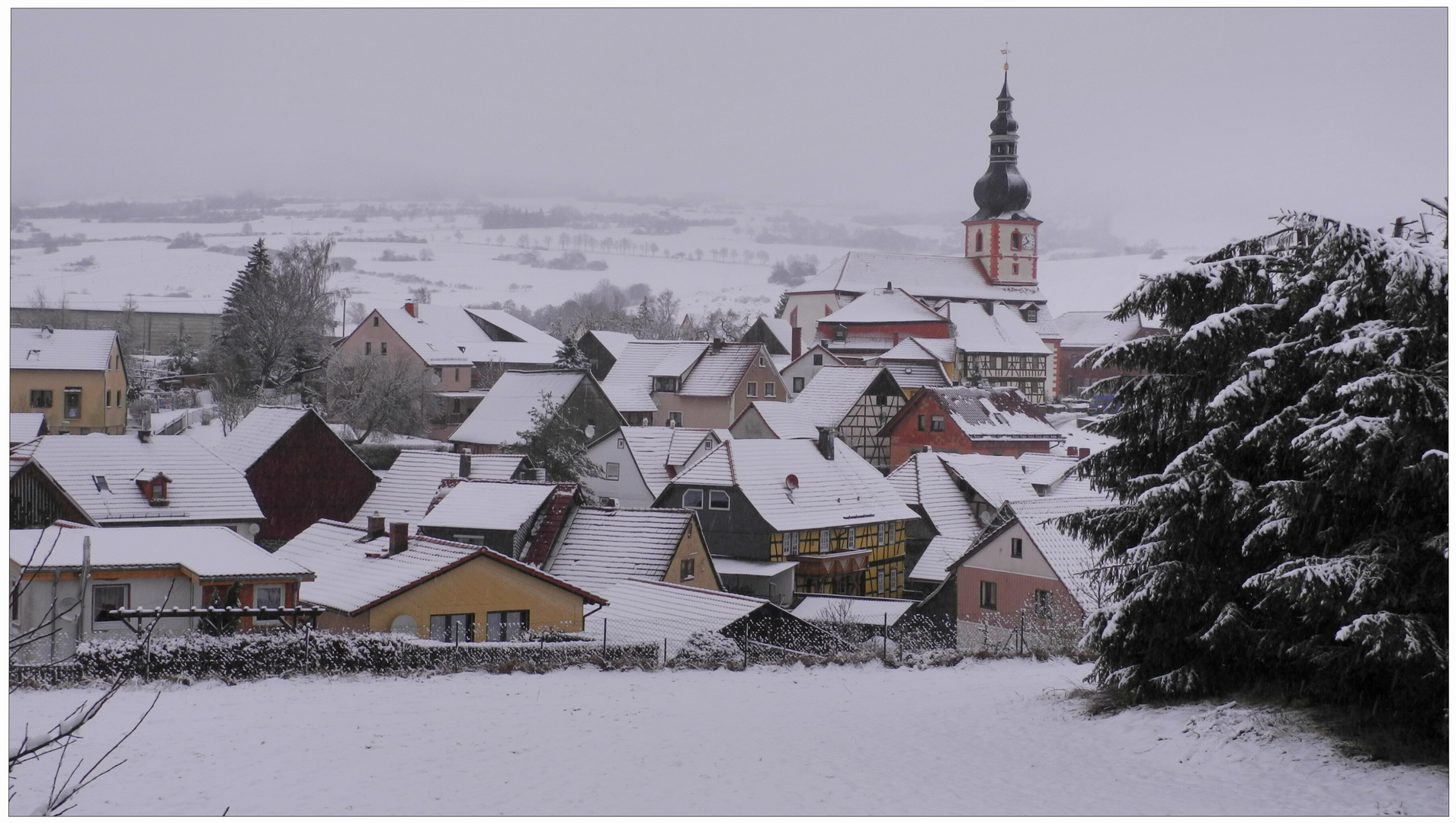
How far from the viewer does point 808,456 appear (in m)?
17.0

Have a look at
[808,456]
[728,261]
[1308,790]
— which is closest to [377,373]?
[808,456]

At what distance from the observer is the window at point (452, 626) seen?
10250mm

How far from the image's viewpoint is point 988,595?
1384cm

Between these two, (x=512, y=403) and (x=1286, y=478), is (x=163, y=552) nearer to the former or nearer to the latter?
(x=1286, y=478)

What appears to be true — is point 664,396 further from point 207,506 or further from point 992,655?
point 992,655

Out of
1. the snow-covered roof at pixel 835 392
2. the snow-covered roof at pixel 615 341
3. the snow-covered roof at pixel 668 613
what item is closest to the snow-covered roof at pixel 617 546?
the snow-covered roof at pixel 668 613

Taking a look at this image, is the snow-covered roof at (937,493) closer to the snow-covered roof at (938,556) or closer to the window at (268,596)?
the snow-covered roof at (938,556)

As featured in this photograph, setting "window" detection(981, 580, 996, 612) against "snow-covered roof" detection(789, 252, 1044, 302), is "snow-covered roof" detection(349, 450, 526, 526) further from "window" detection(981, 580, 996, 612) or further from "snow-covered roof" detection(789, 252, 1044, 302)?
"snow-covered roof" detection(789, 252, 1044, 302)

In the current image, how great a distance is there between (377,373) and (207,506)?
267 inches

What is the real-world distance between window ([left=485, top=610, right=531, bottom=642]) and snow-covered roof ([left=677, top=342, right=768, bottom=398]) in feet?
46.6

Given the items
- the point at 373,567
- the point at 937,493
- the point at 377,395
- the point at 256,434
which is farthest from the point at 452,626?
the point at 377,395

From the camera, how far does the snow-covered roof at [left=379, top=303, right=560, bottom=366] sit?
1936cm

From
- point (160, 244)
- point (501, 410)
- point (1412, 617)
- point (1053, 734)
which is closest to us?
point (1412, 617)

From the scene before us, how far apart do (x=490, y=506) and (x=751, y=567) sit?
329 centimetres
